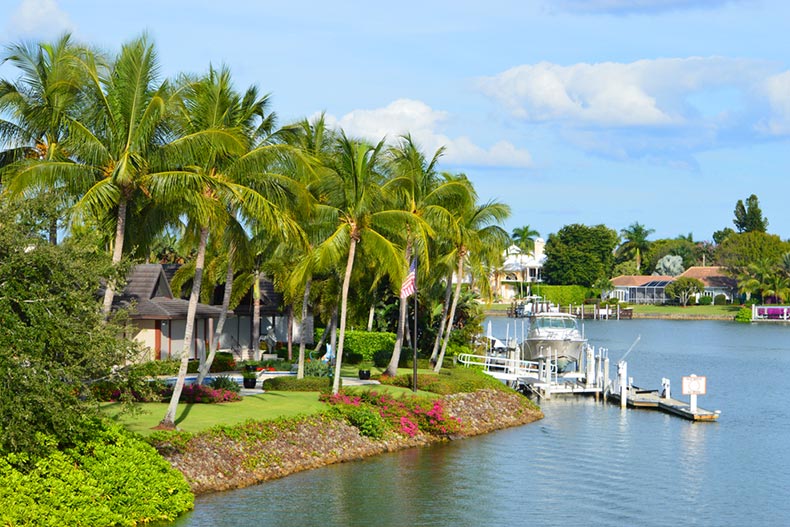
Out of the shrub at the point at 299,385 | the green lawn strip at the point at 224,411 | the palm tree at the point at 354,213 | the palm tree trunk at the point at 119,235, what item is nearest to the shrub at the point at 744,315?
the green lawn strip at the point at 224,411

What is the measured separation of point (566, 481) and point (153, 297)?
2715 centimetres

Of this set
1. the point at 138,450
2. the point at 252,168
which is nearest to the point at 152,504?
the point at 138,450

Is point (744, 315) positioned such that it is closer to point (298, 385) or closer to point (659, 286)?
point (659, 286)

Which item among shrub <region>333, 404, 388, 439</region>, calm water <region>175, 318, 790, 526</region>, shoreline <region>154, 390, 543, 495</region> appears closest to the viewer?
calm water <region>175, 318, 790, 526</region>

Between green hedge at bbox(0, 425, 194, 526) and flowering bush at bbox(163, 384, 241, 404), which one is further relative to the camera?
flowering bush at bbox(163, 384, 241, 404)

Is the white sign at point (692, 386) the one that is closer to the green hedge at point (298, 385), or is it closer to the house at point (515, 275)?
the green hedge at point (298, 385)

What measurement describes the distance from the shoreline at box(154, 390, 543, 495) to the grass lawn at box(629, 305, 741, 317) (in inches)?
4757

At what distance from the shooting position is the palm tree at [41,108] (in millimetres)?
29734

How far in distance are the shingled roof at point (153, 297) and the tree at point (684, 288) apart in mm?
123740

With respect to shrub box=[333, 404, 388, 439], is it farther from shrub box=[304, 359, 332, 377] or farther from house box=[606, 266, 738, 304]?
house box=[606, 266, 738, 304]

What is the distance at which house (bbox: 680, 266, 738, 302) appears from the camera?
550ft

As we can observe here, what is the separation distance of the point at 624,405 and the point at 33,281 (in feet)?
115

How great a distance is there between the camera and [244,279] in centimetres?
5694

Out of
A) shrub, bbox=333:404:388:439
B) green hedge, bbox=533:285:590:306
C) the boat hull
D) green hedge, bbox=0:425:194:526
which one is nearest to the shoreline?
shrub, bbox=333:404:388:439
